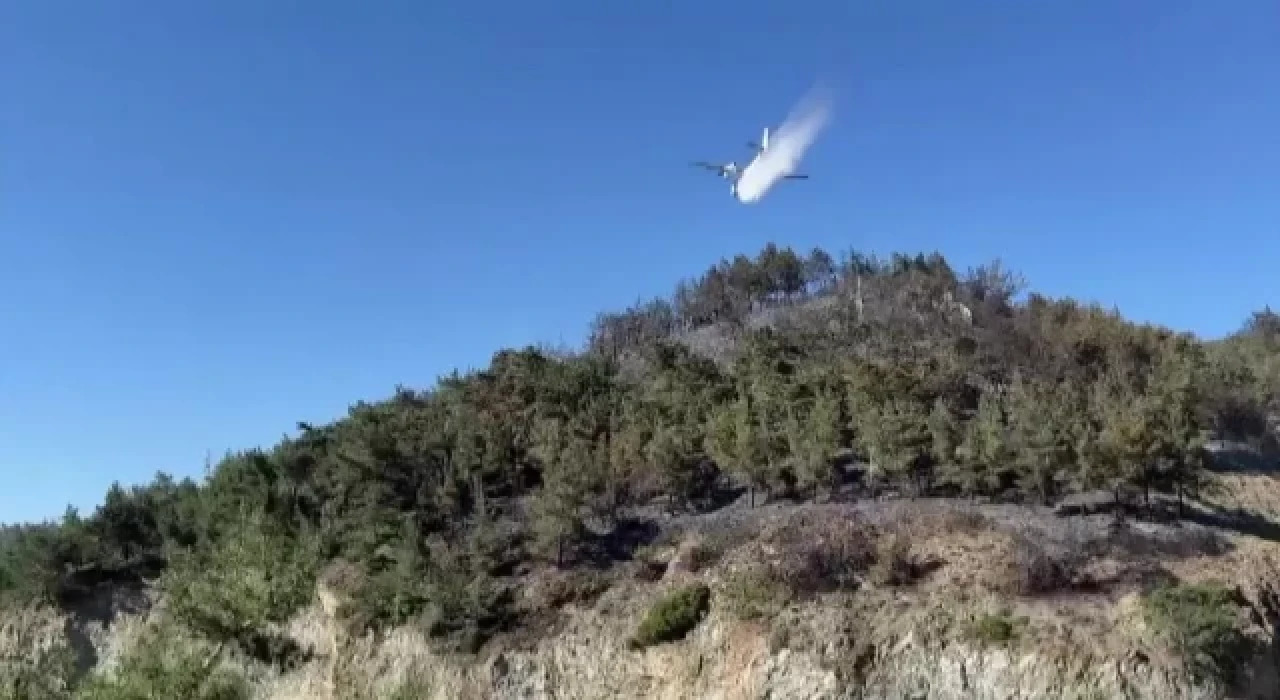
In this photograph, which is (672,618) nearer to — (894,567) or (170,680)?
(894,567)

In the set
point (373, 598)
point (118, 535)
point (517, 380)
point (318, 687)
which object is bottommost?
point (318, 687)

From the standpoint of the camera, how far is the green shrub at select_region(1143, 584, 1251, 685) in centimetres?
2864

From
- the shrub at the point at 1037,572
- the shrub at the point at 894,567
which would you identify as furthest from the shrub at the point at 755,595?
the shrub at the point at 1037,572

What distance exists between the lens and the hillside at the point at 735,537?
30.0 meters

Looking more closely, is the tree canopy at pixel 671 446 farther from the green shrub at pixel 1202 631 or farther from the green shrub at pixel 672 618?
the green shrub at pixel 1202 631

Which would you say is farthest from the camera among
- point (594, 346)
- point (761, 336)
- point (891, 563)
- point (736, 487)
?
point (594, 346)

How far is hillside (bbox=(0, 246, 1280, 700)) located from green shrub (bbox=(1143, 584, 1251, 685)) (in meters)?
0.07

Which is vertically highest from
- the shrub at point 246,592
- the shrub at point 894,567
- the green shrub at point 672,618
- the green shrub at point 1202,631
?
the shrub at point 246,592

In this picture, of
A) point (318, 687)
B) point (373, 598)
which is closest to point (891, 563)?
point (373, 598)

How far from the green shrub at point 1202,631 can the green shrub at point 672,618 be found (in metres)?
12.5

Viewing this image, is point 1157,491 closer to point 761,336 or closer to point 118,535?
point 761,336

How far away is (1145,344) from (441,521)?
36245 millimetres

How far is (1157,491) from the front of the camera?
41.2 meters

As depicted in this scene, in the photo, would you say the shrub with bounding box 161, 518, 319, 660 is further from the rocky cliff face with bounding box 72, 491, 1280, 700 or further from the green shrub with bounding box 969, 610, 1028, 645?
the green shrub with bounding box 969, 610, 1028, 645
